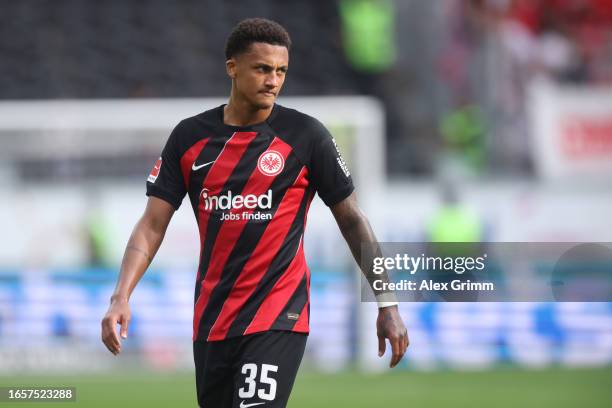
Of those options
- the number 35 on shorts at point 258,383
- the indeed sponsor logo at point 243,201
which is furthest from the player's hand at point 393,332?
the indeed sponsor logo at point 243,201

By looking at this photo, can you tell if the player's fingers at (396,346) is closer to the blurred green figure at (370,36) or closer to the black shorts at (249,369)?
the black shorts at (249,369)

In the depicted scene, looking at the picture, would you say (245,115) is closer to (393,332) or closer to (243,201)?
(243,201)

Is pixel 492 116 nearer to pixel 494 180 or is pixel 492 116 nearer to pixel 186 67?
pixel 494 180

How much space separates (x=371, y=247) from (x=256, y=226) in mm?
464

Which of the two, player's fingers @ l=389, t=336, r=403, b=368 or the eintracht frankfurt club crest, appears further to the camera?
the eintracht frankfurt club crest

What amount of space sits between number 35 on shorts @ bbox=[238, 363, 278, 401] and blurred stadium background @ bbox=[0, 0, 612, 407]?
199 inches

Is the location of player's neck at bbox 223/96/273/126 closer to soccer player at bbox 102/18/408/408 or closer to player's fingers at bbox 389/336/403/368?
soccer player at bbox 102/18/408/408

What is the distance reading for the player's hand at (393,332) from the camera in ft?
15.1

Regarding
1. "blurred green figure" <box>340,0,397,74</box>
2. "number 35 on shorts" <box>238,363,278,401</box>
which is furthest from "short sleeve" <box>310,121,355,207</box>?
"blurred green figure" <box>340,0,397,74</box>

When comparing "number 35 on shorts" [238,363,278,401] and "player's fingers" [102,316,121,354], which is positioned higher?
"player's fingers" [102,316,121,354]

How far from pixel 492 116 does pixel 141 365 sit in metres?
5.22

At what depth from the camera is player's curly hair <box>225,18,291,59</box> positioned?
15.4ft

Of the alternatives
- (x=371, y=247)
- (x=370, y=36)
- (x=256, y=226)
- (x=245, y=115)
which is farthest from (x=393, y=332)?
(x=370, y=36)

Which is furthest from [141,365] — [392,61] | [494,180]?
[392,61]
